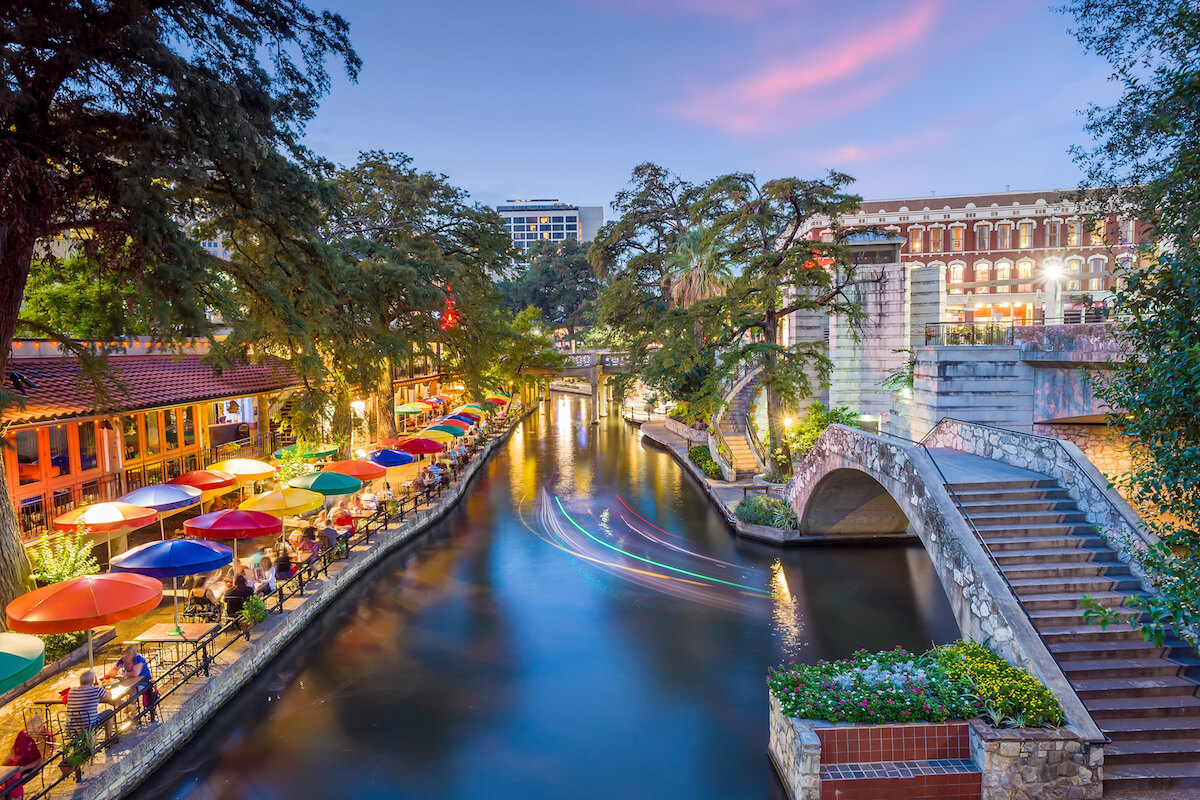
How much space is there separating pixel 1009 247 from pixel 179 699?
2431 inches

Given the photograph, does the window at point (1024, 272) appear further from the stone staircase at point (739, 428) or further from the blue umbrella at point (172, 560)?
the blue umbrella at point (172, 560)

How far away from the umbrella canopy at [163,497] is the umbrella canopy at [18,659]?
7.55 meters

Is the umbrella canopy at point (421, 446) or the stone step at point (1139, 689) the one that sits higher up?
the umbrella canopy at point (421, 446)

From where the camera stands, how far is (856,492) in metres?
20.5

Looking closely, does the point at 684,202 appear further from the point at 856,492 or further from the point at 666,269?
the point at 856,492

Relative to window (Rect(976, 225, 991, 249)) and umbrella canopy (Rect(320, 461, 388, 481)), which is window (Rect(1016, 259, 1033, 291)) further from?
umbrella canopy (Rect(320, 461, 388, 481))

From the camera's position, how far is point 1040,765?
28.3 ft

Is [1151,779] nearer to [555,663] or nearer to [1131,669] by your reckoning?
[1131,669]

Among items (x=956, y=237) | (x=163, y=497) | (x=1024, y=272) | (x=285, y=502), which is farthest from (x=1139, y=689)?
(x=1024, y=272)

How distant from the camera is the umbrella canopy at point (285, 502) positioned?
16672 mm

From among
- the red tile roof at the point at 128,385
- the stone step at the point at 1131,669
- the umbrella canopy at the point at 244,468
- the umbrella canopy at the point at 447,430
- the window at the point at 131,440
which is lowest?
the stone step at the point at 1131,669

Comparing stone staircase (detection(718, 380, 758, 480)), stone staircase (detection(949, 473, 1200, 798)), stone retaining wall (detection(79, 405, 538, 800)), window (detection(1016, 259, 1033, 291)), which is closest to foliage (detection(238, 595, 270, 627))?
stone retaining wall (detection(79, 405, 538, 800))

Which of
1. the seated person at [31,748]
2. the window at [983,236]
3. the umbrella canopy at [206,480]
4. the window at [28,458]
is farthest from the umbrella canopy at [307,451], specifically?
the window at [983,236]

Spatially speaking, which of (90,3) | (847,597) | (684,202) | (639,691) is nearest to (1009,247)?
(684,202)
